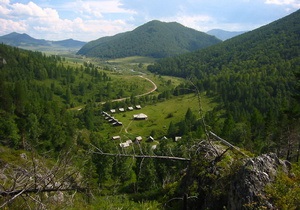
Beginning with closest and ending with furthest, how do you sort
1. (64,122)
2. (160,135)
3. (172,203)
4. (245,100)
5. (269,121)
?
(172,203), (269,121), (64,122), (160,135), (245,100)

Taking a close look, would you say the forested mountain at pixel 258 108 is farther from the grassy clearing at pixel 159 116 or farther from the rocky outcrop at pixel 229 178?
the rocky outcrop at pixel 229 178

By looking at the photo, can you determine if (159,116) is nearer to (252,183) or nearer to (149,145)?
(149,145)

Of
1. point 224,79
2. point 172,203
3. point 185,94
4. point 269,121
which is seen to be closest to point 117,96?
point 185,94

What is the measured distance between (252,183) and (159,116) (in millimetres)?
125510

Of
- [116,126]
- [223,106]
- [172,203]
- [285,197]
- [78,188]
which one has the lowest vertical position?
[116,126]

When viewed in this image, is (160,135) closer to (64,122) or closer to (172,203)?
(64,122)

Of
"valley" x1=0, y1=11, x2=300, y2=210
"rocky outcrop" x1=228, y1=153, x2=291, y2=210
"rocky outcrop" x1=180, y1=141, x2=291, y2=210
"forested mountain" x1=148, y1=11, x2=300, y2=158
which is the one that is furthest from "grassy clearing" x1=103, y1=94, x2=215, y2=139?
"rocky outcrop" x1=228, y1=153, x2=291, y2=210

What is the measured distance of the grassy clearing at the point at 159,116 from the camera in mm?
115681

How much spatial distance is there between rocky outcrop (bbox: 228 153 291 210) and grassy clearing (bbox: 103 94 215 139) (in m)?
97.2

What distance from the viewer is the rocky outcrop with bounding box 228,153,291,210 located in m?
8.87

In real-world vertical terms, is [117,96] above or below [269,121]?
below

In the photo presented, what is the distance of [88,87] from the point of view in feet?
639

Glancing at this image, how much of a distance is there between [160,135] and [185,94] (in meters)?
66.7

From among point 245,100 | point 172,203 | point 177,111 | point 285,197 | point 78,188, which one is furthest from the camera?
point 177,111
